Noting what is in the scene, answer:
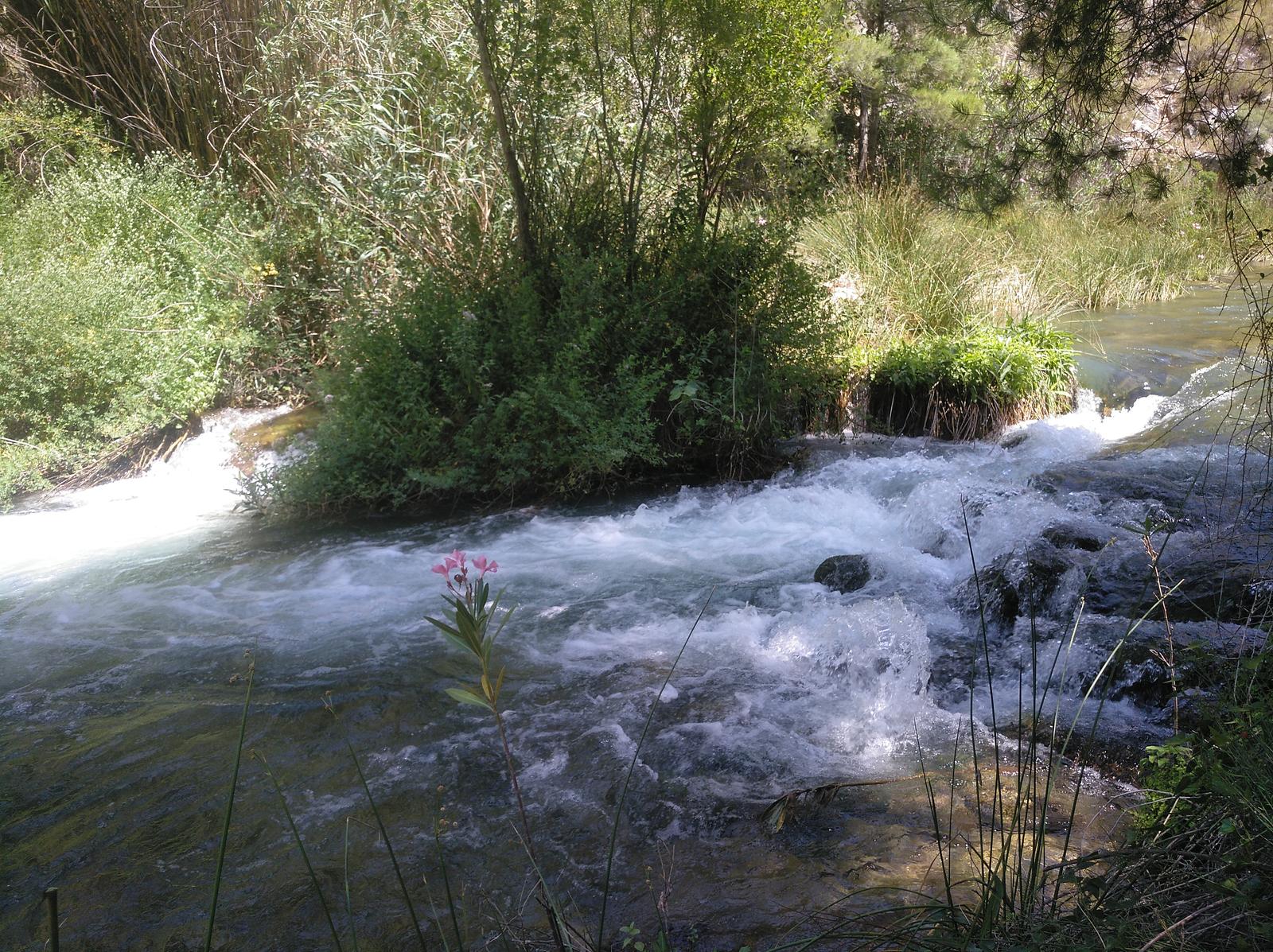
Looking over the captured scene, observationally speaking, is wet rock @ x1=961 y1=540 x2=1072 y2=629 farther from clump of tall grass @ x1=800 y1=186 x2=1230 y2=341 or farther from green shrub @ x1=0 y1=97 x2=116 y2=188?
green shrub @ x1=0 y1=97 x2=116 y2=188

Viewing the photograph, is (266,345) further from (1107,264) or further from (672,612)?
(1107,264)

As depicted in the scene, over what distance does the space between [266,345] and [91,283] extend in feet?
5.08

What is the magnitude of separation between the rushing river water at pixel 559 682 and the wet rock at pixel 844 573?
0.29ft

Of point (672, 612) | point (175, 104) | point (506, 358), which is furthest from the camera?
point (175, 104)

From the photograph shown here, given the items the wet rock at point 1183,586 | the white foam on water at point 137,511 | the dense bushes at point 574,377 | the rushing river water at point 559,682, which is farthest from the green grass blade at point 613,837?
the white foam on water at point 137,511

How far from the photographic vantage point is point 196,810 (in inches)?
124

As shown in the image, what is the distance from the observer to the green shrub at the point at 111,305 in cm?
802

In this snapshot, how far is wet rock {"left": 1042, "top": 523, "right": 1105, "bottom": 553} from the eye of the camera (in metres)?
4.79

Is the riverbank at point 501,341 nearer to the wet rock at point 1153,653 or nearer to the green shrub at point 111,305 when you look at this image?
the green shrub at point 111,305

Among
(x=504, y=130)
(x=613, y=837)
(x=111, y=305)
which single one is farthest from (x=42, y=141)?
(x=613, y=837)

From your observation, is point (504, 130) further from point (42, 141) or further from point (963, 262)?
point (42, 141)

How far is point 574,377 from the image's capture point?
6.17 metres

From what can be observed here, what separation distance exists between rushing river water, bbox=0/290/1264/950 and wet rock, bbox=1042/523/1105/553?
Result: 0.04m

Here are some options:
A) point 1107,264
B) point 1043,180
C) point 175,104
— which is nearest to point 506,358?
point 1043,180
